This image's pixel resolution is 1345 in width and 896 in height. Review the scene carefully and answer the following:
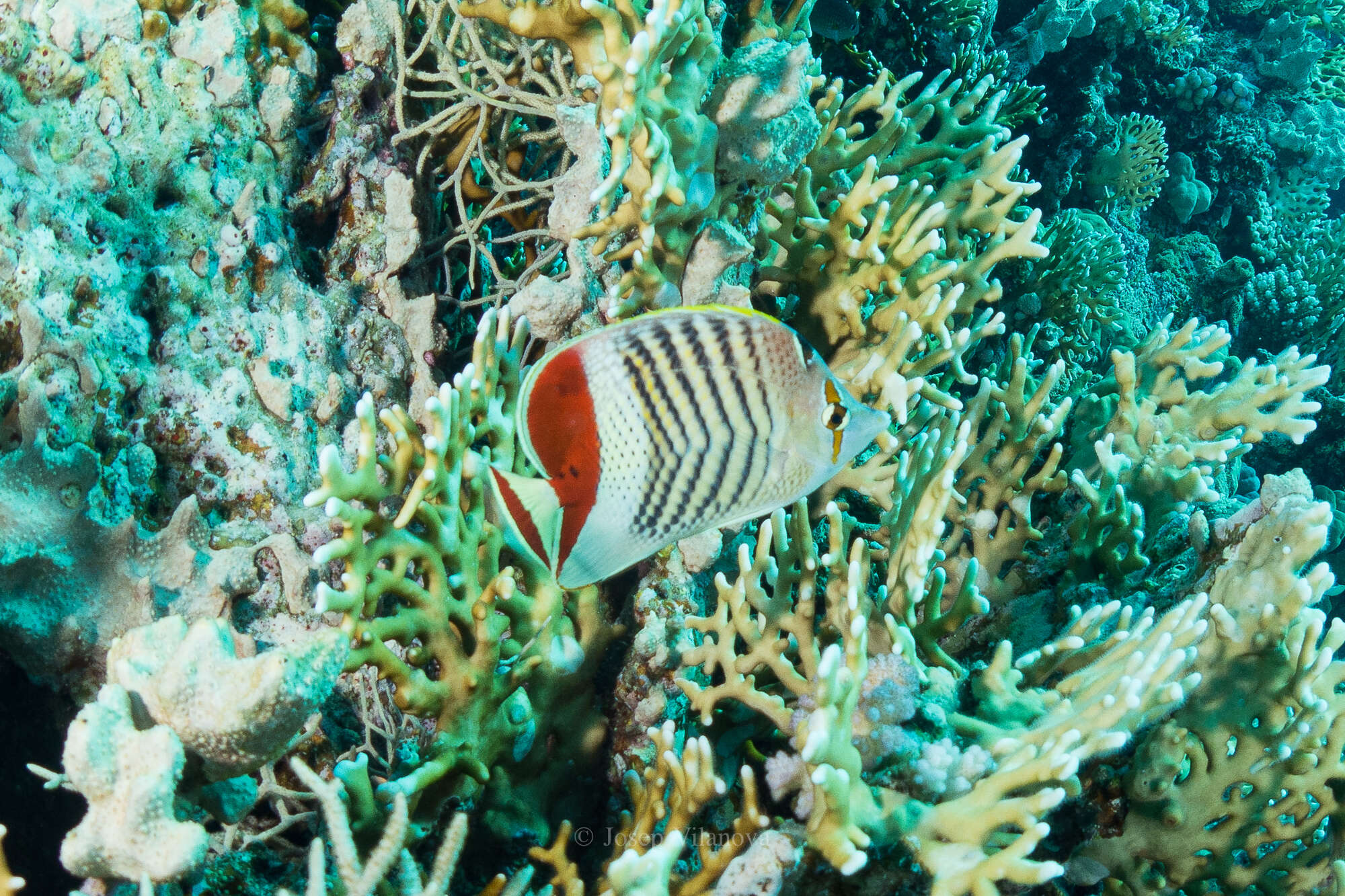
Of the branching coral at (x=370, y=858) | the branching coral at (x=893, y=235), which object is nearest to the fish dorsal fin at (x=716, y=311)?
the branching coral at (x=370, y=858)

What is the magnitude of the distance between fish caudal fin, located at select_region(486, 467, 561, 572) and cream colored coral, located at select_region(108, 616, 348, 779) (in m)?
0.55

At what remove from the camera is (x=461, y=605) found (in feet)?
6.79

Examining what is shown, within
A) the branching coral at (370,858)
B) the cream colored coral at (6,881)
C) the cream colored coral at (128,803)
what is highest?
the cream colored coral at (128,803)

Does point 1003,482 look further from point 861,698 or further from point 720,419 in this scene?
point 720,419

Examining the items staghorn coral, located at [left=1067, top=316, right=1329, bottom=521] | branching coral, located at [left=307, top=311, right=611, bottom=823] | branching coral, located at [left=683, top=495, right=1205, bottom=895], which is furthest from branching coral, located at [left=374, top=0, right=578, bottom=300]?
staghorn coral, located at [left=1067, top=316, right=1329, bottom=521]

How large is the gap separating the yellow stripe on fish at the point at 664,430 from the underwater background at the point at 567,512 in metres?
0.01

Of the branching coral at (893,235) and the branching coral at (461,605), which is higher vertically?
the branching coral at (893,235)

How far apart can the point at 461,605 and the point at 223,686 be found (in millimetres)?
685

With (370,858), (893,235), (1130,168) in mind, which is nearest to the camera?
(370,858)

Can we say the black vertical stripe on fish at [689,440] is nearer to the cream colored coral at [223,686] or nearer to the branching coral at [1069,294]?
the cream colored coral at [223,686]

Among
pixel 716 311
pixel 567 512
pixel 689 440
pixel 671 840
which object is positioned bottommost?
pixel 671 840

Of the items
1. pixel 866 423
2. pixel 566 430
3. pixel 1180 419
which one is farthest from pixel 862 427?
pixel 1180 419

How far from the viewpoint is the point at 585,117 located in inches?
102

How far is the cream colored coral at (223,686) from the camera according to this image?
1448 mm
